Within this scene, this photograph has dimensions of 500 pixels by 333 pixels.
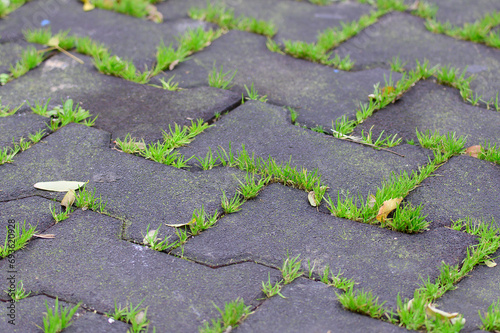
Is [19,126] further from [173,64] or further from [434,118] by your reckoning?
[434,118]

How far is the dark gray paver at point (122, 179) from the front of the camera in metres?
1.93

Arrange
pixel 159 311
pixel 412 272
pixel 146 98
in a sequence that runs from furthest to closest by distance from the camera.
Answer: pixel 146 98 → pixel 412 272 → pixel 159 311

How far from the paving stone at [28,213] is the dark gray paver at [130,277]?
7 centimetres

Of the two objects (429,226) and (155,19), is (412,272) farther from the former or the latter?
(155,19)

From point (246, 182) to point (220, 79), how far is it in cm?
81

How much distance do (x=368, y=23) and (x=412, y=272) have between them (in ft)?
6.38

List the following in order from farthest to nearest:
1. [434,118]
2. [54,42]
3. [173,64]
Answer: [54,42] < [173,64] < [434,118]

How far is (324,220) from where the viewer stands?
1.89m

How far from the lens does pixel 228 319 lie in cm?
149

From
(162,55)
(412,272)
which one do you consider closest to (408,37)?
(162,55)

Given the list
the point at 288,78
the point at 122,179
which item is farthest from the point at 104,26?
the point at 122,179

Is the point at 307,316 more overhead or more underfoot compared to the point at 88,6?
more underfoot

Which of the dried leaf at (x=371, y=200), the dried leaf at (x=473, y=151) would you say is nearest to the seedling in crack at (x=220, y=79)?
the dried leaf at (x=371, y=200)

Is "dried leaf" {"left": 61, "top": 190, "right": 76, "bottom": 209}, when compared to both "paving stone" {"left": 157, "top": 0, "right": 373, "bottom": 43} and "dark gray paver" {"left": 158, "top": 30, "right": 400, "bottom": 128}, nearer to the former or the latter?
Answer: "dark gray paver" {"left": 158, "top": 30, "right": 400, "bottom": 128}
